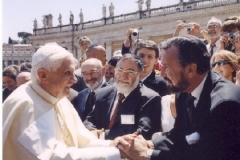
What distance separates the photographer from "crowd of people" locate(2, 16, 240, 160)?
2925 millimetres

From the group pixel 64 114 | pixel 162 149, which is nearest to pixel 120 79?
pixel 64 114

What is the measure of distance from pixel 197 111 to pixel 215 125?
0.74ft

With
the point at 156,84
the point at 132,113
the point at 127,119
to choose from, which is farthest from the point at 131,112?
the point at 156,84

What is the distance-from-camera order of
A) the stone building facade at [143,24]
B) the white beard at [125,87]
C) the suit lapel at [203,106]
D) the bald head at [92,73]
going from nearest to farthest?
the suit lapel at [203,106], the white beard at [125,87], the bald head at [92,73], the stone building facade at [143,24]

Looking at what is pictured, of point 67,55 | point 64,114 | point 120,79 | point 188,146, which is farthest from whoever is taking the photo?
point 120,79

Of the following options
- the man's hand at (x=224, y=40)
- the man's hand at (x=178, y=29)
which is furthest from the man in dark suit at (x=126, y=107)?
the man's hand at (x=178, y=29)

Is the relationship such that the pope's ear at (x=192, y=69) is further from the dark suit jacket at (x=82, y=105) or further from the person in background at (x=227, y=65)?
the dark suit jacket at (x=82, y=105)

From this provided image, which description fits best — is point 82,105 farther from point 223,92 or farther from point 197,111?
point 223,92

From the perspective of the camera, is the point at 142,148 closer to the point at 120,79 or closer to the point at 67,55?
the point at 67,55

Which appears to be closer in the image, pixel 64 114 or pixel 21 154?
pixel 21 154

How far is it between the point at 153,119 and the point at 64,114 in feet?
3.55

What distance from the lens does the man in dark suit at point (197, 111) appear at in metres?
2.83

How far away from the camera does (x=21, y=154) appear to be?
133 inches

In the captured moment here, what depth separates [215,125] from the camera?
287cm
